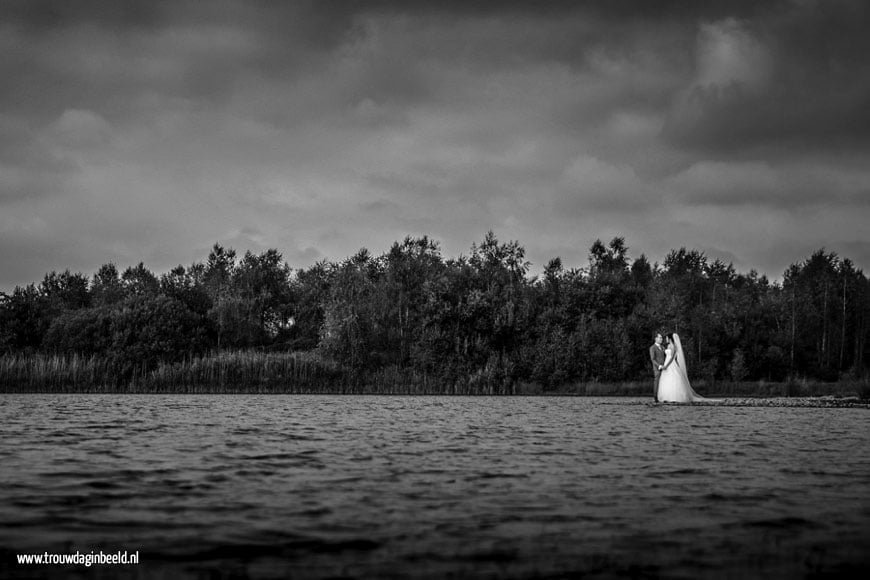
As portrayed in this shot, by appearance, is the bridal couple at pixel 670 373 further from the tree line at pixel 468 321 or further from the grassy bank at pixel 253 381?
the tree line at pixel 468 321

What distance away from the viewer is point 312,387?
57.7 metres

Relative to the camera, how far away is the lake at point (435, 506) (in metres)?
5.90

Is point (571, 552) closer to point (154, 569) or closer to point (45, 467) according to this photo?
point (154, 569)

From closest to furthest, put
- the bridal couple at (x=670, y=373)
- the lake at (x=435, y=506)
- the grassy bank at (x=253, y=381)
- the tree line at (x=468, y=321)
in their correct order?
1. the lake at (x=435, y=506)
2. the bridal couple at (x=670, y=373)
3. the grassy bank at (x=253, y=381)
4. the tree line at (x=468, y=321)

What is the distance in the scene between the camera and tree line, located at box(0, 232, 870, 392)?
71.0m

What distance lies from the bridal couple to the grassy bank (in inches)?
619

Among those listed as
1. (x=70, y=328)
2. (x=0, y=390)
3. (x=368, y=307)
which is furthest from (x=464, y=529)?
(x=70, y=328)

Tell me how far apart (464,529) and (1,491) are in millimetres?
5413

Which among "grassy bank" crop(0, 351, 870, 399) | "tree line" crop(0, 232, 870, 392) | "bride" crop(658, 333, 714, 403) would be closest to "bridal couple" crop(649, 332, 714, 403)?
"bride" crop(658, 333, 714, 403)

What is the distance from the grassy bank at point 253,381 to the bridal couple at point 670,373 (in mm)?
15720

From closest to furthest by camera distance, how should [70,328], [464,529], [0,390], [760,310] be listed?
[464,529] → [0,390] → [70,328] → [760,310]

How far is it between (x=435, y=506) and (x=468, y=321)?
2548 inches

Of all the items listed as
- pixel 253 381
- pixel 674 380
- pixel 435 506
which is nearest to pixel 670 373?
pixel 674 380

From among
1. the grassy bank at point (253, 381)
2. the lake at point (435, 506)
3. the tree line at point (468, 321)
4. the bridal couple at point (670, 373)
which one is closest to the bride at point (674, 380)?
the bridal couple at point (670, 373)
